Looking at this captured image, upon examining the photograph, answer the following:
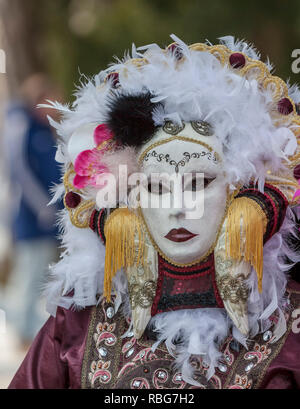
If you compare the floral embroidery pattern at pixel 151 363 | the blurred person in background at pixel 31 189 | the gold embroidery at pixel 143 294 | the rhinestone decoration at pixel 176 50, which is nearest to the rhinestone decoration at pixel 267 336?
the floral embroidery pattern at pixel 151 363

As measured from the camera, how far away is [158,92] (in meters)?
2.75

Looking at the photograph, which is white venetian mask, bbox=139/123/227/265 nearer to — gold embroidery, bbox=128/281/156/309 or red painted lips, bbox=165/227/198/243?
red painted lips, bbox=165/227/198/243

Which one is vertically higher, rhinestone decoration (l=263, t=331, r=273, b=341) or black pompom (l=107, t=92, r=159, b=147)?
black pompom (l=107, t=92, r=159, b=147)

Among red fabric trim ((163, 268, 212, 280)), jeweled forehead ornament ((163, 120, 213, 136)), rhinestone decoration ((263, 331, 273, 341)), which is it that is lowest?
rhinestone decoration ((263, 331, 273, 341))

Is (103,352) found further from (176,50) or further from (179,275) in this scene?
(176,50)

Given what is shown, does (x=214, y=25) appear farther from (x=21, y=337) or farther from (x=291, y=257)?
(x=291, y=257)

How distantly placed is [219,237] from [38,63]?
6371mm

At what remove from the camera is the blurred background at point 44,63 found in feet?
17.0

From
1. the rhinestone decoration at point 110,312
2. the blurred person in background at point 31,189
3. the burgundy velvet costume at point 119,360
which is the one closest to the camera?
the burgundy velvet costume at point 119,360

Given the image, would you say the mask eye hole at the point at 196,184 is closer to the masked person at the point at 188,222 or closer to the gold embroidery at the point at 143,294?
the masked person at the point at 188,222

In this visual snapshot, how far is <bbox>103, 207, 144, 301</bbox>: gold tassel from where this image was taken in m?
2.79

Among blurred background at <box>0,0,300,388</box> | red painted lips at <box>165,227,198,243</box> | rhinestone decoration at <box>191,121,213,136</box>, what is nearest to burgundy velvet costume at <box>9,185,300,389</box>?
red painted lips at <box>165,227,198,243</box>

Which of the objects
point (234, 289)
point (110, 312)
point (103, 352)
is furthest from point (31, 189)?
point (234, 289)

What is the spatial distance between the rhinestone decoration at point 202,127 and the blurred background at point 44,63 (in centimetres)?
184
